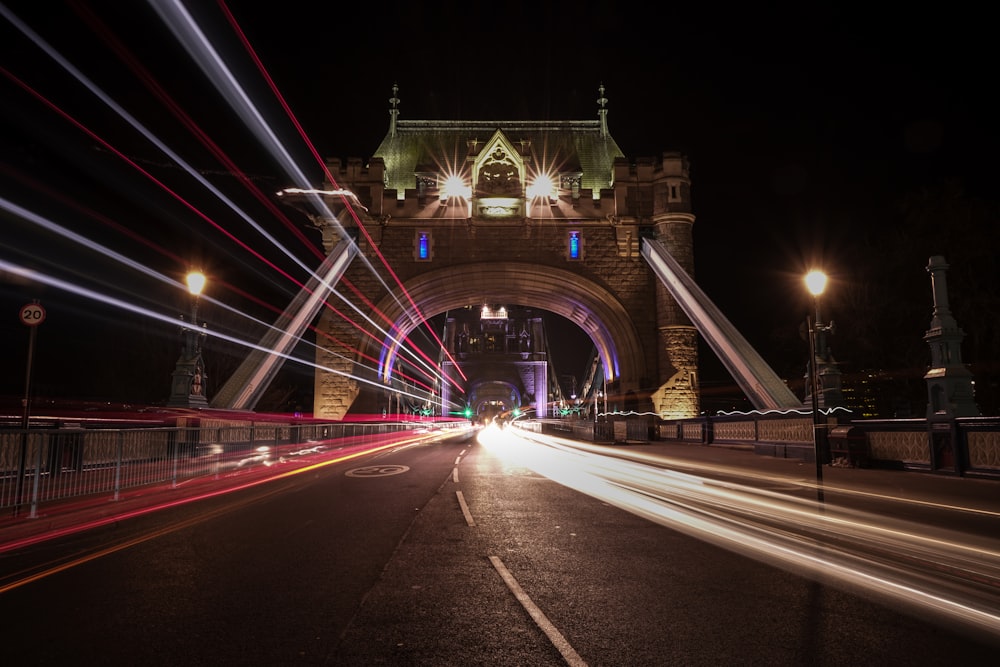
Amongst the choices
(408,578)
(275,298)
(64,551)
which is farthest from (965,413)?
(275,298)

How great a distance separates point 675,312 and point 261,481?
2536 centimetres

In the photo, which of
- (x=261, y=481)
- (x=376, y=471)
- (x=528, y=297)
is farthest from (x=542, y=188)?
(x=261, y=481)

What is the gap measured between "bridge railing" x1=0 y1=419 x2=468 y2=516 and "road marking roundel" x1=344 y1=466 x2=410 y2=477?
112 inches

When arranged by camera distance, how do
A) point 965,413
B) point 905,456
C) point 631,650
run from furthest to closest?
point 905,456 → point 965,413 → point 631,650

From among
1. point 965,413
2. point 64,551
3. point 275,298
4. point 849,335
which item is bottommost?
point 64,551

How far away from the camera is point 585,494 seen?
396 inches

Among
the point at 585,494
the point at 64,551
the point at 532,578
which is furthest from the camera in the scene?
the point at 585,494

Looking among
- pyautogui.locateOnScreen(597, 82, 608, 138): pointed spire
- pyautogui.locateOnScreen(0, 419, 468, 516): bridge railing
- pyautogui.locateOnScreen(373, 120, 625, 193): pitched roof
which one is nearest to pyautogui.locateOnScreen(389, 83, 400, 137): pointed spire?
pyautogui.locateOnScreen(373, 120, 625, 193): pitched roof

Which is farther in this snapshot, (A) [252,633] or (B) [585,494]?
(B) [585,494]

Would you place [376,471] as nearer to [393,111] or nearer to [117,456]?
[117,456]

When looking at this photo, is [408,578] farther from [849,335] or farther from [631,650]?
[849,335]

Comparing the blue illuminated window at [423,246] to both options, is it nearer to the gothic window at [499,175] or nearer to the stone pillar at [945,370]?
the gothic window at [499,175]

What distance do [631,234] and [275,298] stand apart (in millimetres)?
30283

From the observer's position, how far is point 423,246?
34906mm
